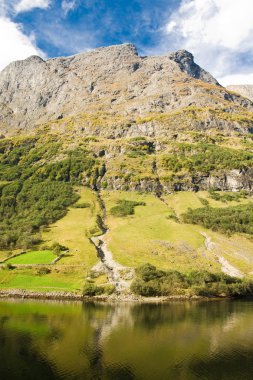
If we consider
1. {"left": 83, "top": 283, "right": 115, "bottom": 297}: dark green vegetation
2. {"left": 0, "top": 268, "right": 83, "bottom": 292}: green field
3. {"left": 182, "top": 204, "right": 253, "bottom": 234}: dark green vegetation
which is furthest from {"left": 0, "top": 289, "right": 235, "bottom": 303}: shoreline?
{"left": 182, "top": 204, "right": 253, "bottom": 234}: dark green vegetation

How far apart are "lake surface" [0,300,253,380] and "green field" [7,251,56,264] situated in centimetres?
3587

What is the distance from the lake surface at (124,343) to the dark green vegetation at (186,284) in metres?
17.6

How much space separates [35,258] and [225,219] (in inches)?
3918

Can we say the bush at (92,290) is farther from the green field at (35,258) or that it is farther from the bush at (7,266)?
the bush at (7,266)

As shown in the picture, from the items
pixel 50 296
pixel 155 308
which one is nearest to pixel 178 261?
pixel 155 308

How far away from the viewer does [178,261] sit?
143875mm

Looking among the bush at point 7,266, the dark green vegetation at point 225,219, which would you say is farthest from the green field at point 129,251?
the dark green vegetation at point 225,219

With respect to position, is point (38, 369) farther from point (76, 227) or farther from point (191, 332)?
point (76, 227)

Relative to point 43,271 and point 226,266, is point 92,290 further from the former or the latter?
point 226,266

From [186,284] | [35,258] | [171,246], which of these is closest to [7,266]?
[35,258]

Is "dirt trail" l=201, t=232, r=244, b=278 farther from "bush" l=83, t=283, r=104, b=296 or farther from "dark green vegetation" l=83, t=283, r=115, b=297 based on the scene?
"bush" l=83, t=283, r=104, b=296

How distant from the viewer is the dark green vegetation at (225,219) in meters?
178

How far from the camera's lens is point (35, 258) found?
465 ft

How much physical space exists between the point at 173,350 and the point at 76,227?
419 feet
